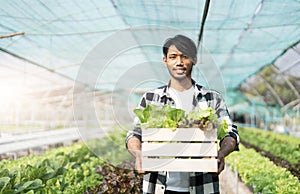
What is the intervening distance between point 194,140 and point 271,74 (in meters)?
15.6

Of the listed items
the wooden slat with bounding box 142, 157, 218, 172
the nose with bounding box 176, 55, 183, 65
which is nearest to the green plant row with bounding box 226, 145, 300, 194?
the wooden slat with bounding box 142, 157, 218, 172

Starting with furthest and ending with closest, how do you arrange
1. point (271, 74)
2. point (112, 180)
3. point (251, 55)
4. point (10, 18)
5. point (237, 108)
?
point (237, 108), point (271, 74), point (251, 55), point (10, 18), point (112, 180)

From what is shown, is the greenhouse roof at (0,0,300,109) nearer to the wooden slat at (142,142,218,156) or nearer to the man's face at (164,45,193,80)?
the man's face at (164,45,193,80)

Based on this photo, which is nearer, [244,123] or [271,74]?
[271,74]

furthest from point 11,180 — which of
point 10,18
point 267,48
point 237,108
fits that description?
point 237,108

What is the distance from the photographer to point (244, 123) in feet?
107

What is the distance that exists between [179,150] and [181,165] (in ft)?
0.27

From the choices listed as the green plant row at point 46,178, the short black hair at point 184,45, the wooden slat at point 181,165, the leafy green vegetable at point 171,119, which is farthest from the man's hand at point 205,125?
the green plant row at point 46,178

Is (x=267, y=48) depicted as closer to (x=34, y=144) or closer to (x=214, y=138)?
(x=34, y=144)

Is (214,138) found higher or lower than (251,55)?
lower

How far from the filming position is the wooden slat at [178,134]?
7.43ft

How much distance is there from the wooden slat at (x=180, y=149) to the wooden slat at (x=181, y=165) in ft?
0.11

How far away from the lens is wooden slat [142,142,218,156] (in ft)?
7.42

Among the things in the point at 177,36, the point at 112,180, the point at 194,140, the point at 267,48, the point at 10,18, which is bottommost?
the point at 112,180
